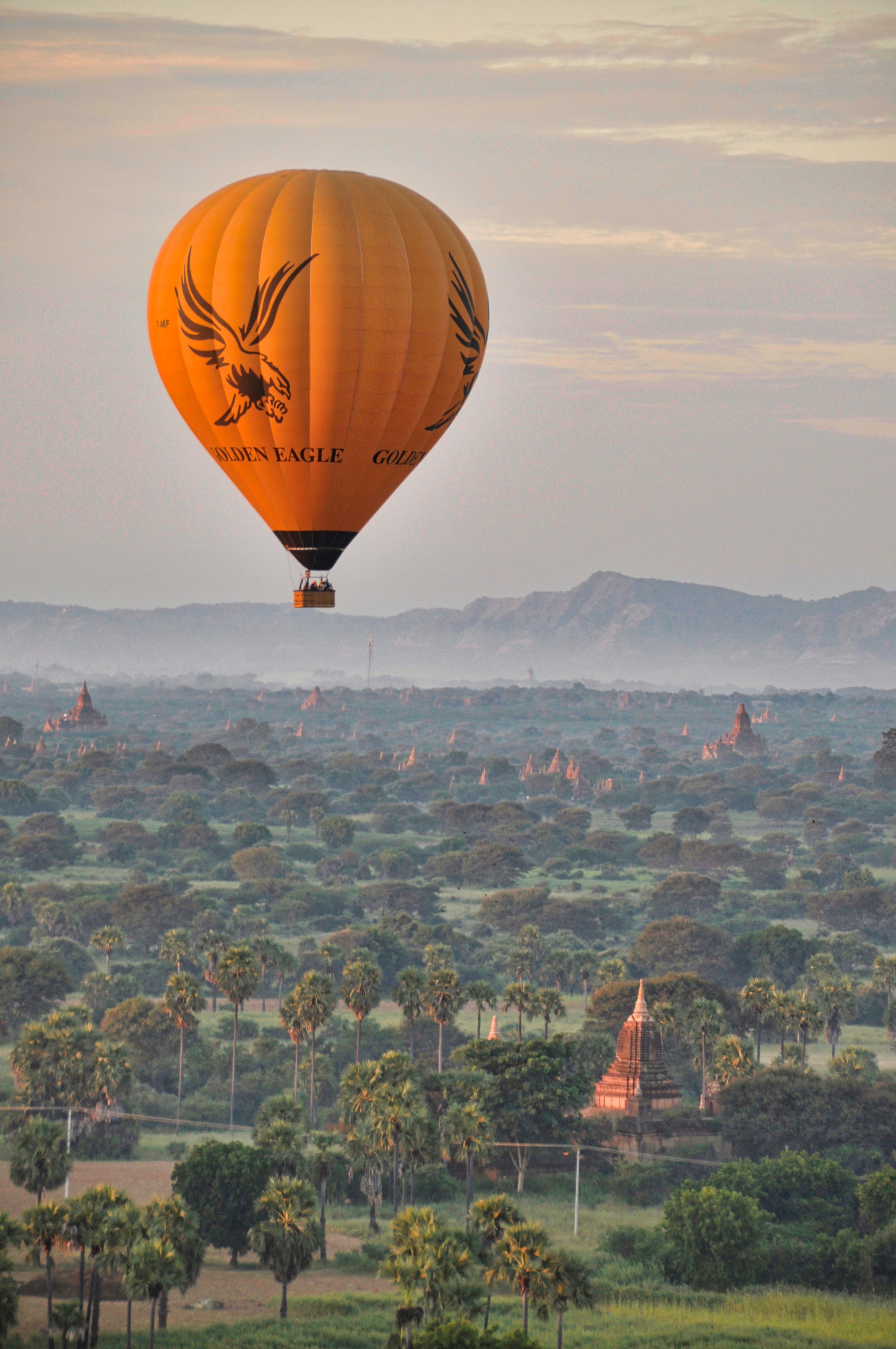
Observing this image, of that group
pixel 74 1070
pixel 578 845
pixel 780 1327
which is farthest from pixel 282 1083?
pixel 578 845

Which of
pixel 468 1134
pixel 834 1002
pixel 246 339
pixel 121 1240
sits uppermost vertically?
pixel 246 339

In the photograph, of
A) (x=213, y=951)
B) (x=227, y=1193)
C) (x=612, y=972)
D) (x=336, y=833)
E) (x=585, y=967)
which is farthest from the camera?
(x=336, y=833)

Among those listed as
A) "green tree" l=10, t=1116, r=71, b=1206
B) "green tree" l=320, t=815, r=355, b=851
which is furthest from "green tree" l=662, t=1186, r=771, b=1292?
"green tree" l=320, t=815, r=355, b=851

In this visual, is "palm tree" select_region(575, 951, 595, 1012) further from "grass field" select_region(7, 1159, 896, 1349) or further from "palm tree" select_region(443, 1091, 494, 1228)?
"grass field" select_region(7, 1159, 896, 1349)

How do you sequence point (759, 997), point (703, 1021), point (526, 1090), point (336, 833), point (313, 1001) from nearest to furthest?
point (313, 1001)
point (526, 1090)
point (703, 1021)
point (759, 997)
point (336, 833)

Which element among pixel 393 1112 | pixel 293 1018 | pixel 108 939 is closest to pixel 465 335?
pixel 393 1112

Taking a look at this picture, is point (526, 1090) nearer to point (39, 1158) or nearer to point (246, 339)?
point (39, 1158)

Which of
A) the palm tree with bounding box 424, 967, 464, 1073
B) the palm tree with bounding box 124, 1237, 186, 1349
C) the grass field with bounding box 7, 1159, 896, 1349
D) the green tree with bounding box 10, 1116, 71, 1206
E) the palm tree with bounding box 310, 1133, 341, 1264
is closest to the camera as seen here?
the palm tree with bounding box 124, 1237, 186, 1349
